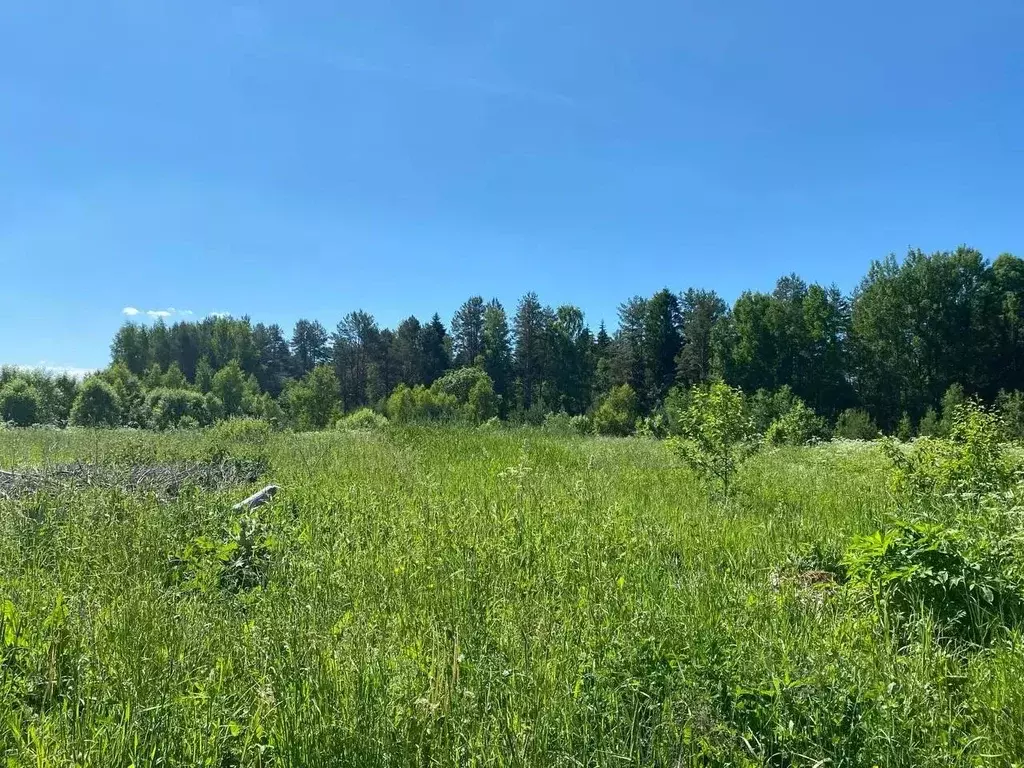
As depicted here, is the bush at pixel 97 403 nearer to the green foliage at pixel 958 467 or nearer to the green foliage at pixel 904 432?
the green foliage at pixel 904 432

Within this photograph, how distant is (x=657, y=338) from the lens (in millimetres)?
60406

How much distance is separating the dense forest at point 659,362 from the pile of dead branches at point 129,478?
24107 mm

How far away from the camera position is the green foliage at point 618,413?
2060 inches

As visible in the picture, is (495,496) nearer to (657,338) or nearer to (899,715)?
(899,715)

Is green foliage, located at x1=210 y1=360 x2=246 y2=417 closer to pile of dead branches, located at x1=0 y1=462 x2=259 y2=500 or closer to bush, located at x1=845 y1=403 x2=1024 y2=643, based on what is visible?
pile of dead branches, located at x1=0 y1=462 x2=259 y2=500

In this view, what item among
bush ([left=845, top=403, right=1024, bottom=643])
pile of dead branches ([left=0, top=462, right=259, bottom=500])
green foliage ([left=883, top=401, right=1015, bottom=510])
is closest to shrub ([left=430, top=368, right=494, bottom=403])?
pile of dead branches ([left=0, top=462, right=259, bottom=500])

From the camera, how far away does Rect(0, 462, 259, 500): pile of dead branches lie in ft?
22.0

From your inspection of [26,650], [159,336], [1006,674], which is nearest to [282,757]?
[26,650]

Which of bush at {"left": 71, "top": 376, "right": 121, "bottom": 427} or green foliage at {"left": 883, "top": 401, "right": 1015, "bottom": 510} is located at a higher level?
bush at {"left": 71, "top": 376, "right": 121, "bottom": 427}

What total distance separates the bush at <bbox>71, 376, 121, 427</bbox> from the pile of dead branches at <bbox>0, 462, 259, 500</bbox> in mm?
32843

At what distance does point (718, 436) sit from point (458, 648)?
615 centimetres

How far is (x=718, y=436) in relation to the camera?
8086mm

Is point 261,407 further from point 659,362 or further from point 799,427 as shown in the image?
point 799,427

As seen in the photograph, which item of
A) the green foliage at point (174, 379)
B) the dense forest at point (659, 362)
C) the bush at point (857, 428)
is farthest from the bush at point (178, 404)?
the bush at point (857, 428)
